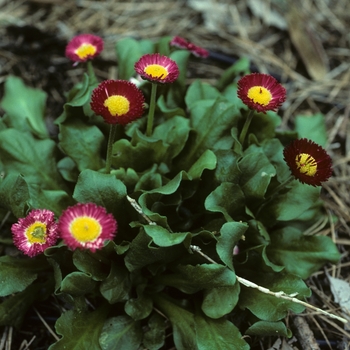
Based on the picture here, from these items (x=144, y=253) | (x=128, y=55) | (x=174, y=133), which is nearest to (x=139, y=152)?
(x=174, y=133)

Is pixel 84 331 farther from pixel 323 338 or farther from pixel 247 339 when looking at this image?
pixel 323 338

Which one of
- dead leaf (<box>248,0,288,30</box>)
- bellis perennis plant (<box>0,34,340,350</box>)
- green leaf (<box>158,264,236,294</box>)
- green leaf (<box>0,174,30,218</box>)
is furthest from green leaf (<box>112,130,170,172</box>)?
dead leaf (<box>248,0,288,30</box>)

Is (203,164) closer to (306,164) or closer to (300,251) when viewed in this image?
(306,164)

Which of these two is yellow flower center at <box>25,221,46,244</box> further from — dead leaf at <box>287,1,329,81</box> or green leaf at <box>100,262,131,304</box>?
dead leaf at <box>287,1,329,81</box>

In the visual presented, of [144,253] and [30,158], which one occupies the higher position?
[30,158]

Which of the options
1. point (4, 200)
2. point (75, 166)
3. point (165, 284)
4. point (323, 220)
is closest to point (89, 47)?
point (75, 166)

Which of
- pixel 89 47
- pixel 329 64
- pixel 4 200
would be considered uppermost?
pixel 89 47

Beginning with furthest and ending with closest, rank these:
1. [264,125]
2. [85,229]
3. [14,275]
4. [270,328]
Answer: [264,125] < [14,275] < [270,328] < [85,229]
